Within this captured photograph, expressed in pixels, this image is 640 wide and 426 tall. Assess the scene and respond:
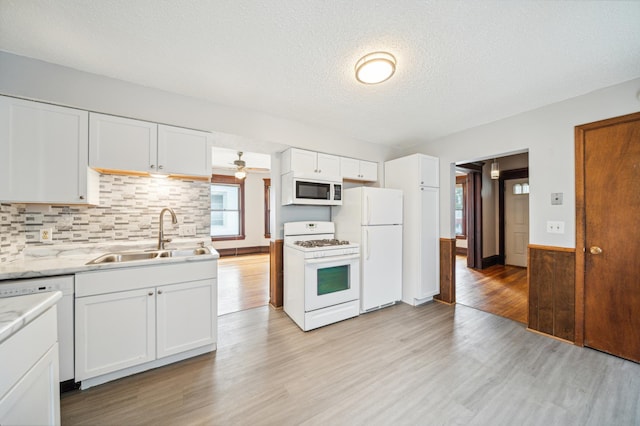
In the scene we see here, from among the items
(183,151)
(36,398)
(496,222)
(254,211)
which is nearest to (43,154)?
(183,151)

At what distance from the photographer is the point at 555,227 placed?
8.23ft

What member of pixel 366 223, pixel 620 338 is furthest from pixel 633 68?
pixel 366 223

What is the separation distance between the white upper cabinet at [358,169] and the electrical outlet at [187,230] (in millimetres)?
2088

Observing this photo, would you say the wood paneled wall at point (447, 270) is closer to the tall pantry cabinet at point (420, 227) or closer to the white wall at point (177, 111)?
the tall pantry cabinet at point (420, 227)

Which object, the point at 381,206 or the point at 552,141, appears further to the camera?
the point at 381,206

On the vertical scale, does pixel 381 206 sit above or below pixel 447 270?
above

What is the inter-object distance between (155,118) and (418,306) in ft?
12.8

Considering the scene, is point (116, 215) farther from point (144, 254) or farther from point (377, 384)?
point (377, 384)

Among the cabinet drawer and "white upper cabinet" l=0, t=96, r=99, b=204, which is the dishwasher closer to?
the cabinet drawer

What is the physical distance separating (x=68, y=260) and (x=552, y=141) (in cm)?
482

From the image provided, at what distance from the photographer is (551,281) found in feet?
8.24

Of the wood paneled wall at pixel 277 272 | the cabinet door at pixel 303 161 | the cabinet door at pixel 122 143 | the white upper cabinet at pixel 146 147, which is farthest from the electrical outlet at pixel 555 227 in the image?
the cabinet door at pixel 122 143

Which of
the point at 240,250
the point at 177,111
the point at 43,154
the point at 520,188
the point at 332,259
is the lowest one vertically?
the point at 240,250

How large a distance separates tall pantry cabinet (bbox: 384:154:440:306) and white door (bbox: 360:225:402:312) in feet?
0.43
